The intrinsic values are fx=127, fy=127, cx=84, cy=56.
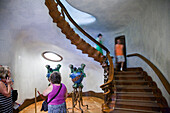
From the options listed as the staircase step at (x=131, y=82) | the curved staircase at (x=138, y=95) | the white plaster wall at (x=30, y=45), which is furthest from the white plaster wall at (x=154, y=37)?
the white plaster wall at (x=30, y=45)

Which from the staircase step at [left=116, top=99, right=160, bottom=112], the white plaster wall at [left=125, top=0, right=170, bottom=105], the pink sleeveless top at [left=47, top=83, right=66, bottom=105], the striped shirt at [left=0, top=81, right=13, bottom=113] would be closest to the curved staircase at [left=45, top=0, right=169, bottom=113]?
the staircase step at [left=116, top=99, right=160, bottom=112]

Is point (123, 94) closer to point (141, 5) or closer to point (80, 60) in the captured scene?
point (80, 60)

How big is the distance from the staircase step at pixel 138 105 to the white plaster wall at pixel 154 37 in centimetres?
36

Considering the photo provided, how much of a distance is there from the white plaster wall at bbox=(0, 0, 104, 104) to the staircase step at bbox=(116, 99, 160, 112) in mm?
2431

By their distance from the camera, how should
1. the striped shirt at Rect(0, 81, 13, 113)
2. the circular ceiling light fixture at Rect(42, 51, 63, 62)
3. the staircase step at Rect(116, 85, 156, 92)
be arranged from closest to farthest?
the striped shirt at Rect(0, 81, 13, 113) → the staircase step at Rect(116, 85, 156, 92) → the circular ceiling light fixture at Rect(42, 51, 63, 62)

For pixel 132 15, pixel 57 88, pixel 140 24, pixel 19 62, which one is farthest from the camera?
pixel 132 15

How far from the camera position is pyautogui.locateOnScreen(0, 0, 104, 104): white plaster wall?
122 inches

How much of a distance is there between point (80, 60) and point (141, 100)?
10.1 ft

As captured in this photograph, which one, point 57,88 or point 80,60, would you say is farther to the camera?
point 80,60

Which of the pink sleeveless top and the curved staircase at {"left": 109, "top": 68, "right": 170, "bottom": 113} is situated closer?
the pink sleeveless top

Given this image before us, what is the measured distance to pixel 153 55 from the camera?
4.01 meters

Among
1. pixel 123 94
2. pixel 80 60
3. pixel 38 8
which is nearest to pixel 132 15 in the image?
pixel 80 60

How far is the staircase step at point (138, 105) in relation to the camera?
3.14 meters

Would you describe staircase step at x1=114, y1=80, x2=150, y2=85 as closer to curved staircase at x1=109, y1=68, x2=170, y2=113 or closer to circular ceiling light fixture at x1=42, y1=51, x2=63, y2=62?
curved staircase at x1=109, y1=68, x2=170, y2=113
